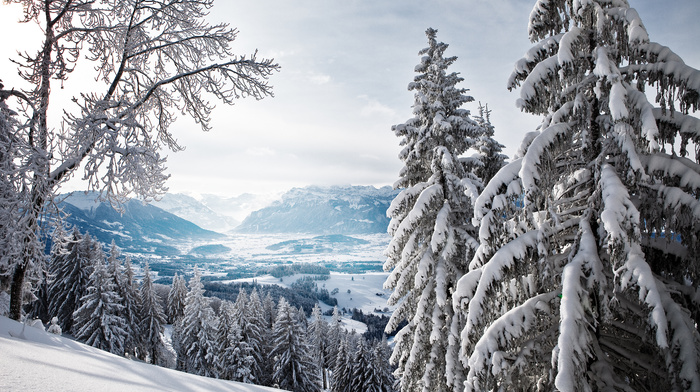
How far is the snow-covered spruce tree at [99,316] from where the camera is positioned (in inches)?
1081

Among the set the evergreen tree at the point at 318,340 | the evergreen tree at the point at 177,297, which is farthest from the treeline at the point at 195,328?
the evergreen tree at the point at 177,297

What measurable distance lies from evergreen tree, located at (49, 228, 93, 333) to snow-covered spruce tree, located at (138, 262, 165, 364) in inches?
221

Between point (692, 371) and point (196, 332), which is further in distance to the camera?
point (196, 332)

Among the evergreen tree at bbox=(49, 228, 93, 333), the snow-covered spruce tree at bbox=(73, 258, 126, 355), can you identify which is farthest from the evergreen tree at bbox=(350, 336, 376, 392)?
the evergreen tree at bbox=(49, 228, 93, 333)

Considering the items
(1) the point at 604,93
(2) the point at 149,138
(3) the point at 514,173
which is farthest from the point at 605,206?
(2) the point at 149,138

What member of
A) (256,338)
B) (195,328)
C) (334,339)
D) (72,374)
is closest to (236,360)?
(256,338)

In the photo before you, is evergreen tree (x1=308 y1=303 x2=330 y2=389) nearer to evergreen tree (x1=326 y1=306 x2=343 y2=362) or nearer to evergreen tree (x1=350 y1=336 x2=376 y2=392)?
evergreen tree (x1=326 y1=306 x2=343 y2=362)

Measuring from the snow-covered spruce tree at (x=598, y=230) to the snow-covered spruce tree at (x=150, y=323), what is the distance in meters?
39.6

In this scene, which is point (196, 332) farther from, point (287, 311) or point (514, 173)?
point (514, 173)

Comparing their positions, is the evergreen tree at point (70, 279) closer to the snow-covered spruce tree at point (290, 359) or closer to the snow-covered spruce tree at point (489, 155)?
the snow-covered spruce tree at point (290, 359)

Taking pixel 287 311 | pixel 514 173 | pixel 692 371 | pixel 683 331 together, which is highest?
pixel 514 173

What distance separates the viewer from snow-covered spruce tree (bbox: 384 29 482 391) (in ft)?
35.0

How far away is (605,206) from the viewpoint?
4426mm

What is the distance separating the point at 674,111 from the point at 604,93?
1044 millimetres
